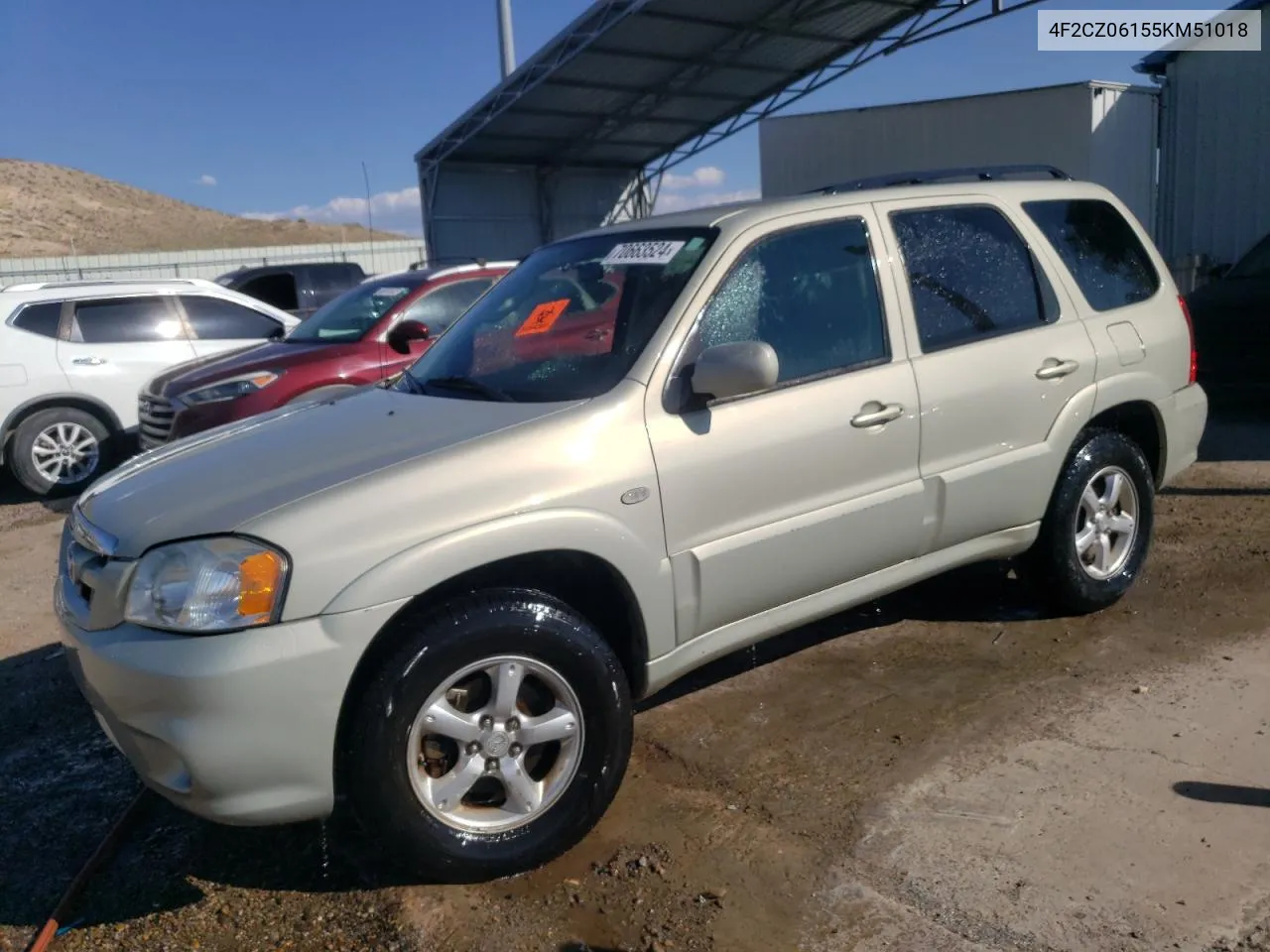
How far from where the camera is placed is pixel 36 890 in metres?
3.20

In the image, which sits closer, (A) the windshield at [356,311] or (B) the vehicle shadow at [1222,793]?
(B) the vehicle shadow at [1222,793]

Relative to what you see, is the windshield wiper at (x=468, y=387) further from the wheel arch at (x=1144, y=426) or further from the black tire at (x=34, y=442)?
the black tire at (x=34, y=442)

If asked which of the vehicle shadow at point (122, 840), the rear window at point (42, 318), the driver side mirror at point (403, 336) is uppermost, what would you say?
the rear window at point (42, 318)

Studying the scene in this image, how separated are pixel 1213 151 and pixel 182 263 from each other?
19.9 metres

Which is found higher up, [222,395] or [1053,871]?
[222,395]

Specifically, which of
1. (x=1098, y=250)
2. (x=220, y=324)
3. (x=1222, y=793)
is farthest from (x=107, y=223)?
(x=1222, y=793)

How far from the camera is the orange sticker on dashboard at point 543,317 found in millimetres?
3909

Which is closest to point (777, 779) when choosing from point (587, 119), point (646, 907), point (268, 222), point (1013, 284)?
point (646, 907)

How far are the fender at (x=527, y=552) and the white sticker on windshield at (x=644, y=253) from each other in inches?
42.7

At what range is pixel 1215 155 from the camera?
14.2m

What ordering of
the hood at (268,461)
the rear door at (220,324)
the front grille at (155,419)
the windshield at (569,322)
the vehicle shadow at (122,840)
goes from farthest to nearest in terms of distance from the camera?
1. the rear door at (220,324)
2. the front grille at (155,419)
3. the windshield at (569,322)
4. the vehicle shadow at (122,840)
5. the hood at (268,461)

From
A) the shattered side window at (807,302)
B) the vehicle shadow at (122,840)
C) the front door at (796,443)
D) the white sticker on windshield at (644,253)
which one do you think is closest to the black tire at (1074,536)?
the front door at (796,443)

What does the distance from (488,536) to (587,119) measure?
16973mm

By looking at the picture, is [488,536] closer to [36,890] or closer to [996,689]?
[36,890]
